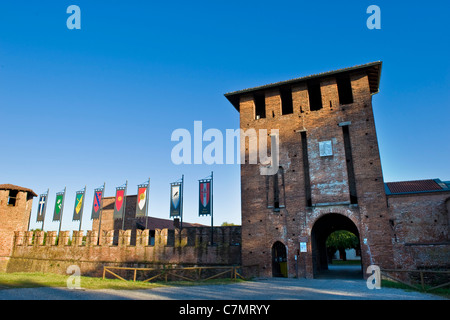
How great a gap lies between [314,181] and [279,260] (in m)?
5.62

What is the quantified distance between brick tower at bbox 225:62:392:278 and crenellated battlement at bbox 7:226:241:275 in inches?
82.7

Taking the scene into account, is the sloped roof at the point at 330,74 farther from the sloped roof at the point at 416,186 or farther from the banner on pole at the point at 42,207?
the banner on pole at the point at 42,207

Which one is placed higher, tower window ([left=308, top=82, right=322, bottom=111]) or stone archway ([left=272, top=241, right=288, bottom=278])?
tower window ([left=308, top=82, right=322, bottom=111])

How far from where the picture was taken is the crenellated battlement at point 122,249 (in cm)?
2070

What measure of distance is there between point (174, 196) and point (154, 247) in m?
3.94

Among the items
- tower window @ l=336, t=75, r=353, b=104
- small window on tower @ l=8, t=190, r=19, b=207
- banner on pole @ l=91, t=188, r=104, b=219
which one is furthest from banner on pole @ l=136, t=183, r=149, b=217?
tower window @ l=336, t=75, r=353, b=104

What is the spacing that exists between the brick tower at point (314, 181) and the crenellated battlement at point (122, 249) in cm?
210

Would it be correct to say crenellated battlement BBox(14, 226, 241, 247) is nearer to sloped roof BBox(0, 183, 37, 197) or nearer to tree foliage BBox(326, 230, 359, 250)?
sloped roof BBox(0, 183, 37, 197)

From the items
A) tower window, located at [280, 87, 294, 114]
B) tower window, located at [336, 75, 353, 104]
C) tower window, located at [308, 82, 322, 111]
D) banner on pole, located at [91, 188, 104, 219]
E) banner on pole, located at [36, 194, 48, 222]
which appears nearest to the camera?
tower window, located at [336, 75, 353, 104]

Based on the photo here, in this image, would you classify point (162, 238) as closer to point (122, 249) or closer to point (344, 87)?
point (122, 249)

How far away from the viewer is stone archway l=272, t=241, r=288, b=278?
18761 mm
